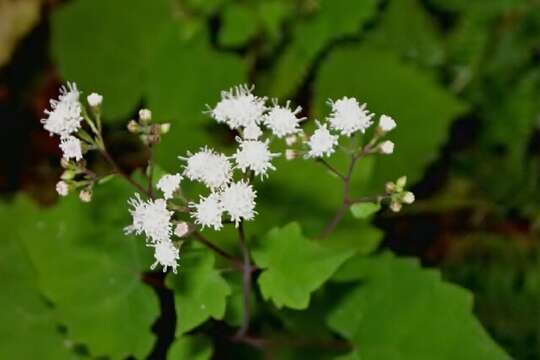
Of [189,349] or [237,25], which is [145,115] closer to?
[189,349]

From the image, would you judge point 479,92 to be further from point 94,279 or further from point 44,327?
point 44,327

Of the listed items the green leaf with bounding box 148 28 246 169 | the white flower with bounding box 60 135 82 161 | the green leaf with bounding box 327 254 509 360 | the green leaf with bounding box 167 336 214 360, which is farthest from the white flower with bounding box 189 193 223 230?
the green leaf with bounding box 148 28 246 169

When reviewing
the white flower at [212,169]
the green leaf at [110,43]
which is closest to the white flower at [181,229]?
the white flower at [212,169]

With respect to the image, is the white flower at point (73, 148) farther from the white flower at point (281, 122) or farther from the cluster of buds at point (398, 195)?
the cluster of buds at point (398, 195)

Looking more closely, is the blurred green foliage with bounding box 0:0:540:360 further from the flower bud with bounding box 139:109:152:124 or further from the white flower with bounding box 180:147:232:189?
the flower bud with bounding box 139:109:152:124

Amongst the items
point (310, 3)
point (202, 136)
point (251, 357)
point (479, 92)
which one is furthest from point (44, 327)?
point (479, 92)

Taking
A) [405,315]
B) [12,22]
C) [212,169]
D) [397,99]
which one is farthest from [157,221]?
[12,22]
